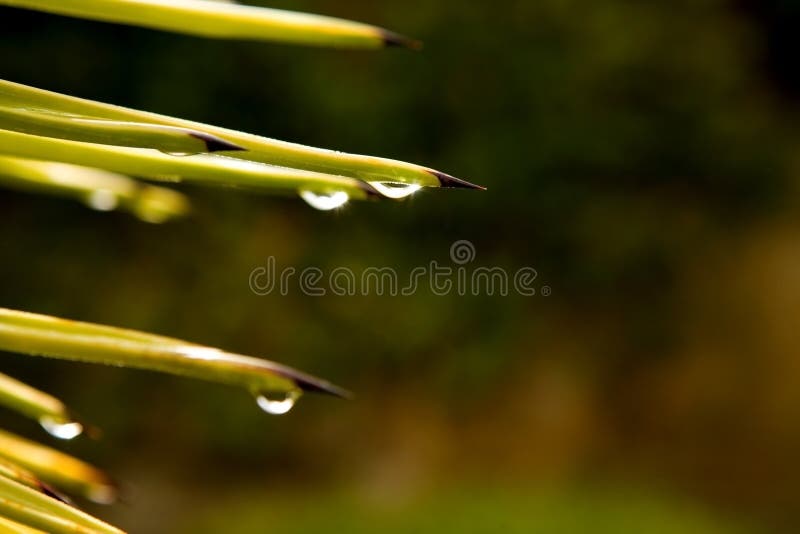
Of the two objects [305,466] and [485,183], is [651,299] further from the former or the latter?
[305,466]

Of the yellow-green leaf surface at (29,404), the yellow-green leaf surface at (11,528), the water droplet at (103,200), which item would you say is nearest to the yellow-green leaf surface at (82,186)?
the water droplet at (103,200)

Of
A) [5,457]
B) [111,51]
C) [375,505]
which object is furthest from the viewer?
[375,505]

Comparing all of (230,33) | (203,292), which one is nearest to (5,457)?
(230,33)

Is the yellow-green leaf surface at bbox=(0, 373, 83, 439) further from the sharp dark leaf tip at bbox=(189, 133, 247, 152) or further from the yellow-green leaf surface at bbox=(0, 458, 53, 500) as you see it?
the sharp dark leaf tip at bbox=(189, 133, 247, 152)

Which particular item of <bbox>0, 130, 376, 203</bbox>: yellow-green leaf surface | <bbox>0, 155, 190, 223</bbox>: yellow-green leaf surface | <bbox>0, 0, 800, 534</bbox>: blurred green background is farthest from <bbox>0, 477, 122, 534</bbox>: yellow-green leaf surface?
<bbox>0, 0, 800, 534</bbox>: blurred green background

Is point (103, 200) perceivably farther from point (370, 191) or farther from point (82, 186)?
point (370, 191)
